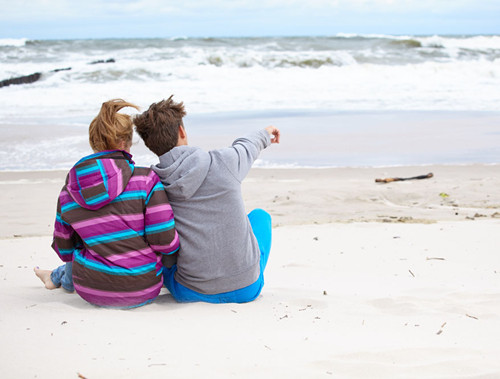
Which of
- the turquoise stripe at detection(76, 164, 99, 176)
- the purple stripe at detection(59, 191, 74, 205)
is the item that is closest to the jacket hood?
the turquoise stripe at detection(76, 164, 99, 176)

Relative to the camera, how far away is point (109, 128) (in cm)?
285

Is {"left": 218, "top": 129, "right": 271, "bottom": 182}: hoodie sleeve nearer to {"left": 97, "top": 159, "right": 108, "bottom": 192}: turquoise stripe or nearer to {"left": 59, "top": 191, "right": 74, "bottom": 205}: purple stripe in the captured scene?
{"left": 97, "top": 159, "right": 108, "bottom": 192}: turquoise stripe

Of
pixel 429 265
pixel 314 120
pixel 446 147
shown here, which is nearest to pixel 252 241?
pixel 429 265

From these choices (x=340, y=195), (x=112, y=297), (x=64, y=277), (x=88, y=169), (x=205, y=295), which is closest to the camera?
(x=88, y=169)

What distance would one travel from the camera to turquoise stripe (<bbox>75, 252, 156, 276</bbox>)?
2896mm

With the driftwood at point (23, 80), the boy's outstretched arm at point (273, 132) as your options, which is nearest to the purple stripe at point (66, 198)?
the boy's outstretched arm at point (273, 132)

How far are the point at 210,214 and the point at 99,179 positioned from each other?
0.56m

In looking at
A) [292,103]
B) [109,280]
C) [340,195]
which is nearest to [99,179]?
[109,280]

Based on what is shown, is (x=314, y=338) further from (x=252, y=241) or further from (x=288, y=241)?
(x=288, y=241)

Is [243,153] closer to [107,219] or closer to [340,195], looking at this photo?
[107,219]

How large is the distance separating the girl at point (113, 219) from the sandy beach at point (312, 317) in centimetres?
15

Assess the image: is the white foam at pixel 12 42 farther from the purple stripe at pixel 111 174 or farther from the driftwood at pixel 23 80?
the purple stripe at pixel 111 174

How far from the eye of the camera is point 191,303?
3.13 metres

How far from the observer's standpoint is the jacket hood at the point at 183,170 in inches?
113
